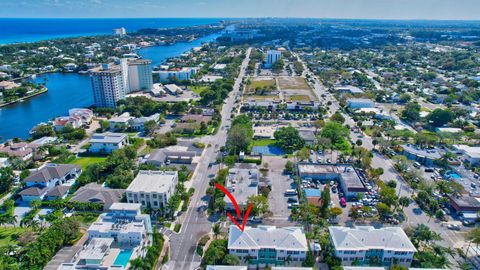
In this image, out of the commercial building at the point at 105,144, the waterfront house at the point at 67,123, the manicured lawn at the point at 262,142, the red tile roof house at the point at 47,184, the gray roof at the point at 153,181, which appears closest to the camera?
the gray roof at the point at 153,181

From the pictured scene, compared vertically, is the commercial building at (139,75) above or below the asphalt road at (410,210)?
above

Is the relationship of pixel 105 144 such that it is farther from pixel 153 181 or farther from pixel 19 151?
pixel 153 181

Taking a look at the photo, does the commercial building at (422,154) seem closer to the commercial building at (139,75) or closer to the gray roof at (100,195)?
the gray roof at (100,195)

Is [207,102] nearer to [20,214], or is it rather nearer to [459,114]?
[20,214]

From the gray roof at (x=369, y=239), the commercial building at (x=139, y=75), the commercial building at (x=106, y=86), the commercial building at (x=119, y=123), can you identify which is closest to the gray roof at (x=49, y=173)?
the commercial building at (x=119, y=123)

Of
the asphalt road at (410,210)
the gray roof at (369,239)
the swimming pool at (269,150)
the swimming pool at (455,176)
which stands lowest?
the asphalt road at (410,210)

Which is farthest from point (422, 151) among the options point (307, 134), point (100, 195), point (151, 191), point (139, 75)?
point (139, 75)

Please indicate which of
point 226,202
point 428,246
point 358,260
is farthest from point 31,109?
point 428,246
